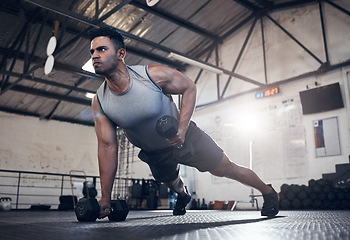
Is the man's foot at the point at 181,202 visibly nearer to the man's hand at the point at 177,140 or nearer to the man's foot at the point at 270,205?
the man's foot at the point at 270,205

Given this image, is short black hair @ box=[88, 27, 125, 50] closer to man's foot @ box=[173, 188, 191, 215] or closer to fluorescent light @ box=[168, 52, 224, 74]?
man's foot @ box=[173, 188, 191, 215]

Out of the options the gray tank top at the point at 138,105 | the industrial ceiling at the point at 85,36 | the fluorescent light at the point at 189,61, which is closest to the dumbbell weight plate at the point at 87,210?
the gray tank top at the point at 138,105

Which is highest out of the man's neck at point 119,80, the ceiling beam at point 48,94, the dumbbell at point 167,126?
the ceiling beam at point 48,94

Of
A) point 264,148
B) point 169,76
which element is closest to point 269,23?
point 264,148

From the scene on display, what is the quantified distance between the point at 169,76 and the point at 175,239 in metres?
0.94

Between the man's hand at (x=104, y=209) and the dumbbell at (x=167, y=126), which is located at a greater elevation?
the dumbbell at (x=167, y=126)

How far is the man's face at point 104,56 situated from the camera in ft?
4.74

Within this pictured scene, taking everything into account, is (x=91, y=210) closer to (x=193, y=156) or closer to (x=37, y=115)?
(x=193, y=156)

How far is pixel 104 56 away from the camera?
4.79 ft

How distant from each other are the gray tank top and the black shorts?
99 millimetres

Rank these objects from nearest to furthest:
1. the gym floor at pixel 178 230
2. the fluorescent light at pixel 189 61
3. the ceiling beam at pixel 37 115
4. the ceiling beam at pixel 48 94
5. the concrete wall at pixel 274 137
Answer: the gym floor at pixel 178 230 → the fluorescent light at pixel 189 61 → the concrete wall at pixel 274 137 → the ceiling beam at pixel 48 94 → the ceiling beam at pixel 37 115

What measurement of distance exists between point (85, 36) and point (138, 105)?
4.39 m

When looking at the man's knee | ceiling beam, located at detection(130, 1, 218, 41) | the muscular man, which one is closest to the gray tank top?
the muscular man

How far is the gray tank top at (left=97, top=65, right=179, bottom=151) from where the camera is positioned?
4.86ft
